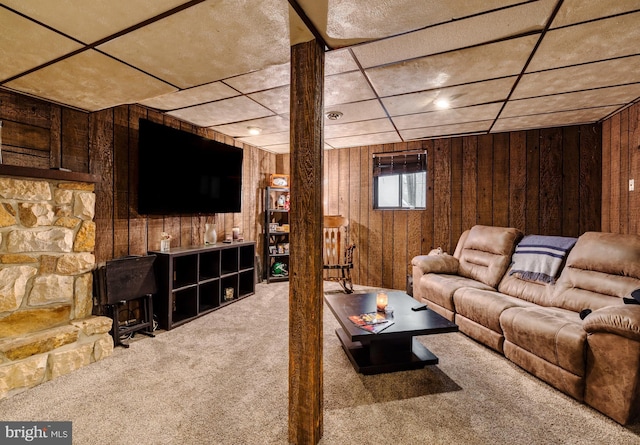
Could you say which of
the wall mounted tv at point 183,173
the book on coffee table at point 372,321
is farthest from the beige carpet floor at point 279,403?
Answer: the wall mounted tv at point 183,173

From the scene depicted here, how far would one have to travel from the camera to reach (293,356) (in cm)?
154

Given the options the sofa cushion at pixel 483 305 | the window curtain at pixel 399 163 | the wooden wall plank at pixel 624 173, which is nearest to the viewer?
the sofa cushion at pixel 483 305

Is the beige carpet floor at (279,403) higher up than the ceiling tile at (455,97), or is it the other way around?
the ceiling tile at (455,97)

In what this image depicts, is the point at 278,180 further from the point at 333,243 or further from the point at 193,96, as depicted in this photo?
the point at 193,96

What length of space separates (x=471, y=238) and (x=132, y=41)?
3762 millimetres

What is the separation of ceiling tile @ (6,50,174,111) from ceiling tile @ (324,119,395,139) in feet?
6.48

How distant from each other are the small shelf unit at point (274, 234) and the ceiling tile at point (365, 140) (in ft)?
3.93

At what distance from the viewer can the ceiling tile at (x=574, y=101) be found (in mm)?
2564

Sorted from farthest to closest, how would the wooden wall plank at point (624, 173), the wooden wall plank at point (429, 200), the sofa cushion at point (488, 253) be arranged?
the wooden wall plank at point (429, 200) → the sofa cushion at point (488, 253) → the wooden wall plank at point (624, 173)

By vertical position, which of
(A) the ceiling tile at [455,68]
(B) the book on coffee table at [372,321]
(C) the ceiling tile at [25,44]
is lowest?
(B) the book on coffee table at [372,321]

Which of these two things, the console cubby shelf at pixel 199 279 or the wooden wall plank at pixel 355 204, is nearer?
the console cubby shelf at pixel 199 279

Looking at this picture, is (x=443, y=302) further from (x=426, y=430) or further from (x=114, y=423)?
(x=114, y=423)

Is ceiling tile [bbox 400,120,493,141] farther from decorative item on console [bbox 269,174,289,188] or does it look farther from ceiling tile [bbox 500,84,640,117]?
decorative item on console [bbox 269,174,289,188]

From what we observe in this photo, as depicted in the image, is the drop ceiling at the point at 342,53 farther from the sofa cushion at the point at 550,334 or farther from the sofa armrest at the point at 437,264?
the sofa cushion at the point at 550,334
